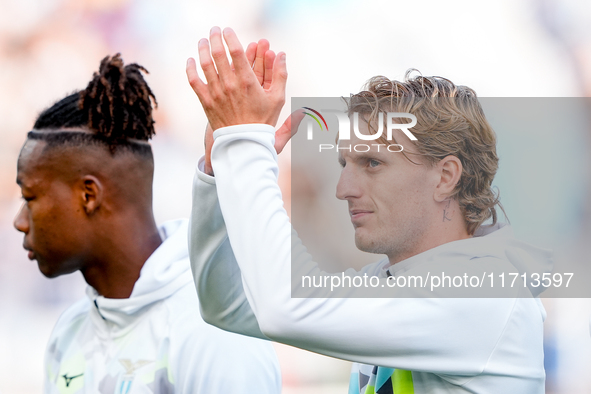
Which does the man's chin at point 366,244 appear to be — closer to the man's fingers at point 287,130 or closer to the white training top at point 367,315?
the white training top at point 367,315

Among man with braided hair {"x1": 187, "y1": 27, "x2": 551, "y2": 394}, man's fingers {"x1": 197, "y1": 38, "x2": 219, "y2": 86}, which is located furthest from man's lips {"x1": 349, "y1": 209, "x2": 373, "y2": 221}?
man's fingers {"x1": 197, "y1": 38, "x2": 219, "y2": 86}

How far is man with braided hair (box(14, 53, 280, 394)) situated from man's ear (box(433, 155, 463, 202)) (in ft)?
2.08

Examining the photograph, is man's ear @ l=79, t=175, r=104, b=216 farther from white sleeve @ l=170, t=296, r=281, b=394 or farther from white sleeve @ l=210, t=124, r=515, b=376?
white sleeve @ l=210, t=124, r=515, b=376

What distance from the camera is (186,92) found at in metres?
3.99

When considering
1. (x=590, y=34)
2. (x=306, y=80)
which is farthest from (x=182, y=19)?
(x=590, y=34)

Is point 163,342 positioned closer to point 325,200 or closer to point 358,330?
point 358,330

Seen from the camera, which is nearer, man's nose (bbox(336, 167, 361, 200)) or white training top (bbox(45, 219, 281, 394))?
man's nose (bbox(336, 167, 361, 200))

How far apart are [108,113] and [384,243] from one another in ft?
3.23

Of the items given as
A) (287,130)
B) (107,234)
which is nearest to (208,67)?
(287,130)

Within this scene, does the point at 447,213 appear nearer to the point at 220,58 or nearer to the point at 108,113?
the point at 220,58

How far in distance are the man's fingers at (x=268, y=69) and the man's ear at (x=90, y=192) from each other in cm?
80

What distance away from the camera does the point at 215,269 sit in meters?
1.10

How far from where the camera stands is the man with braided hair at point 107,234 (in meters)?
1.50

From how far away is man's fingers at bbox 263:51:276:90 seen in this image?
97cm
